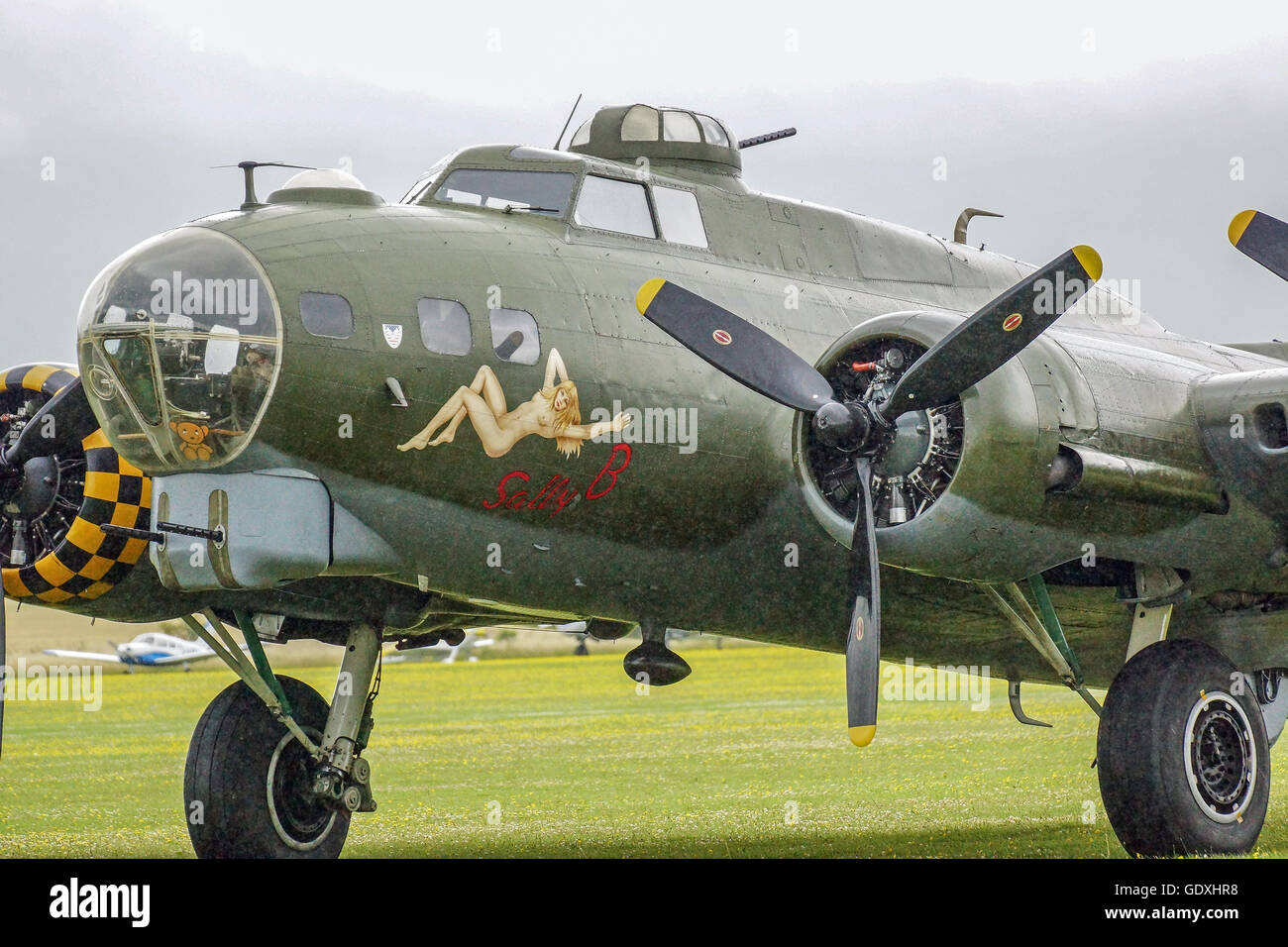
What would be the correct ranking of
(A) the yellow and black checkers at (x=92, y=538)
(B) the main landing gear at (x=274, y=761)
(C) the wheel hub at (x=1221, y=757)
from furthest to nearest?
(B) the main landing gear at (x=274, y=761) → (A) the yellow and black checkers at (x=92, y=538) → (C) the wheel hub at (x=1221, y=757)

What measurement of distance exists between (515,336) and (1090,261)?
3.39 metres

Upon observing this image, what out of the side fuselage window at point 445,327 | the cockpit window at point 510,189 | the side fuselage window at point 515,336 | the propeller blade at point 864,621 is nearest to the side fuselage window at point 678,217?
the cockpit window at point 510,189

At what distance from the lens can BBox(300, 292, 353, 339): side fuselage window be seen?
28.5ft

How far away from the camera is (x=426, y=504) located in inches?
365

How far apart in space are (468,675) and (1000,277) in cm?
3997

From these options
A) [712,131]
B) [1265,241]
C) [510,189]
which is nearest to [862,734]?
[510,189]

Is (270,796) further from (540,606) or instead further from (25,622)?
(25,622)

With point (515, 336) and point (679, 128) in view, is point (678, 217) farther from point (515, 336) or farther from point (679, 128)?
point (515, 336)

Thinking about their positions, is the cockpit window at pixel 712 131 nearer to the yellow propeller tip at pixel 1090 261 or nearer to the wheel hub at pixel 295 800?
the yellow propeller tip at pixel 1090 261

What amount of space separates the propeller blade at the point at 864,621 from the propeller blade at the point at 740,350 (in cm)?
53

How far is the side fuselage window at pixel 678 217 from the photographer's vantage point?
425 inches

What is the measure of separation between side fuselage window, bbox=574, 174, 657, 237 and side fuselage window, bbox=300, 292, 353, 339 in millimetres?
2047

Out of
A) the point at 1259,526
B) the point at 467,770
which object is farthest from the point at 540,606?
the point at 467,770

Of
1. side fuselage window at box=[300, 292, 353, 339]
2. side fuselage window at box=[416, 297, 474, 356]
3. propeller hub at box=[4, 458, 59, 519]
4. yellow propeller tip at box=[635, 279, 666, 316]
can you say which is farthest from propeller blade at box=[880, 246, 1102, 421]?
propeller hub at box=[4, 458, 59, 519]
